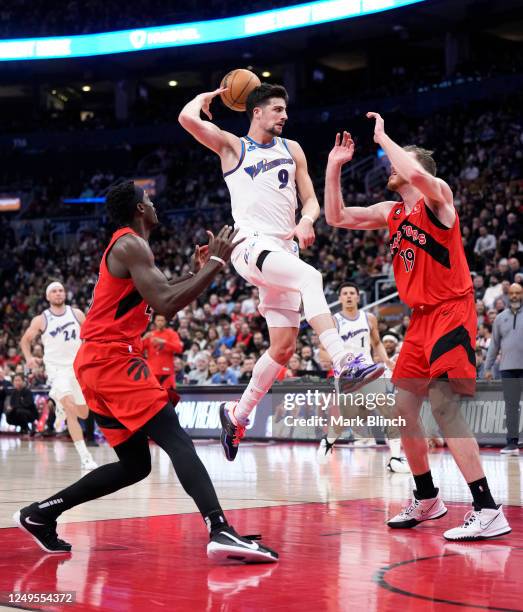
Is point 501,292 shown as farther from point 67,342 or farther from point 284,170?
point 284,170

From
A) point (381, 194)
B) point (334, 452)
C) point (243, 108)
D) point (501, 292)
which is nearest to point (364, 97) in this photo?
point (381, 194)

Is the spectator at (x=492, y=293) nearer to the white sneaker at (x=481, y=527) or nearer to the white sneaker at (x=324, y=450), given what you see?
the white sneaker at (x=324, y=450)

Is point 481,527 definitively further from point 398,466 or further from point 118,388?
point 398,466

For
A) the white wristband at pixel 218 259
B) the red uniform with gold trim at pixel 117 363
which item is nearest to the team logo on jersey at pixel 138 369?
the red uniform with gold trim at pixel 117 363

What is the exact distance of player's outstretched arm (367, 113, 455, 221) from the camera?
5113mm

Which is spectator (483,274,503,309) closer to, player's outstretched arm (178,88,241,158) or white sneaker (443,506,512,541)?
player's outstretched arm (178,88,241,158)

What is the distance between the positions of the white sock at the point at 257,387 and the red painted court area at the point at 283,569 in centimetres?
75

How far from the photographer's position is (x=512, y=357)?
1227cm

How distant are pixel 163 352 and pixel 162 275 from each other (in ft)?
35.4

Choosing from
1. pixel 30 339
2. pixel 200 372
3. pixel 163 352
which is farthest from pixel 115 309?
pixel 200 372

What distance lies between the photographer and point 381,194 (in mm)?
24609

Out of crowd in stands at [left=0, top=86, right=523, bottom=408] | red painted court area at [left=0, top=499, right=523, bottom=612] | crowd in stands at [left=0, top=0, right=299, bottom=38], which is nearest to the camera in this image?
red painted court area at [left=0, top=499, right=523, bottom=612]

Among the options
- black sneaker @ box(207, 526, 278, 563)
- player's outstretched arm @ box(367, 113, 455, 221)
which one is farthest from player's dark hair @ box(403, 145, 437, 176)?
black sneaker @ box(207, 526, 278, 563)

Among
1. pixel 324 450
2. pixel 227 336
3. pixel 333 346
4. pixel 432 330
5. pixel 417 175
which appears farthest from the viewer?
pixel 227 336
